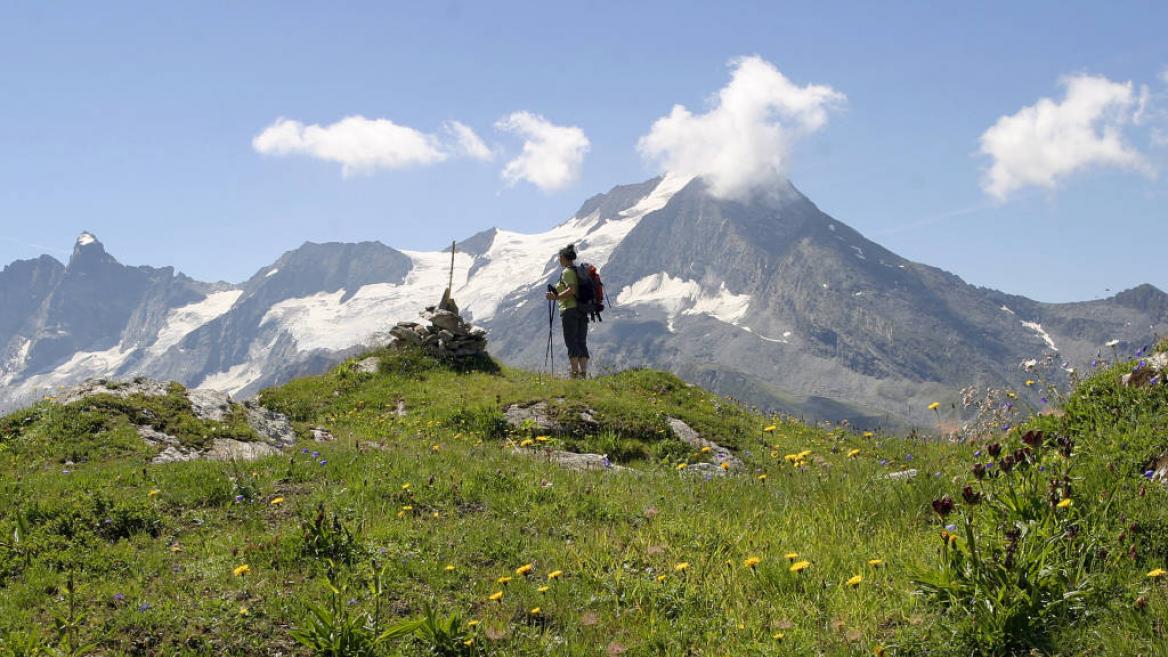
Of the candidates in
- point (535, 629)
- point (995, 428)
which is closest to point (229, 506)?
point (535, 629)

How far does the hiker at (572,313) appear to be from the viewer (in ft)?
75.9

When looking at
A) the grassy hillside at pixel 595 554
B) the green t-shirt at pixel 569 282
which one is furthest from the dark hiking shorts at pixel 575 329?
the grassy hillside at pixel 595 554

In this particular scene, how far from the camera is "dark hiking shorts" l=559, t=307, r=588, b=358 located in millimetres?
23359

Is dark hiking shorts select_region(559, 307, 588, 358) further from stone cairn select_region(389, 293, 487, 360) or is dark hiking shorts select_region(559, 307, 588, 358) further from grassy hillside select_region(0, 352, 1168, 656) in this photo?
grassy hillside select_region(0, 352, 1168, 656)

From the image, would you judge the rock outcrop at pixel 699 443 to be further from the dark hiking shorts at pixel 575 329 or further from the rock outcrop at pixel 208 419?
the rock outcrop at pixel 208 419

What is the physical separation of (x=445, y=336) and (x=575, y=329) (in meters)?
4.06

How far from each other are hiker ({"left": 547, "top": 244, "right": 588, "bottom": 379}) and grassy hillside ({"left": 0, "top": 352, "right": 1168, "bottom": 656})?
11.5 meters

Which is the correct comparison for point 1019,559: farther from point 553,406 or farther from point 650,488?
point 553,406

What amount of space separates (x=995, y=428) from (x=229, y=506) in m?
10.2

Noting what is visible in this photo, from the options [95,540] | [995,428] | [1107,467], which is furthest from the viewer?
[995,428]

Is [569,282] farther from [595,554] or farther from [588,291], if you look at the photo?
[595,554]

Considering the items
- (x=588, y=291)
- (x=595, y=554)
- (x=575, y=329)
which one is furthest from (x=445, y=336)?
(x=595, y=554)

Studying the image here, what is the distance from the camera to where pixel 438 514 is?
364 inches

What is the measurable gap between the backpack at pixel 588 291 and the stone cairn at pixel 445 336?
11.4 ft
